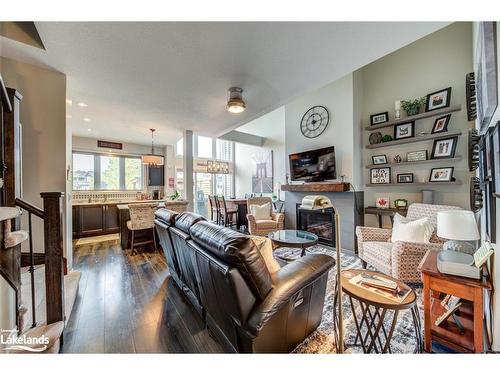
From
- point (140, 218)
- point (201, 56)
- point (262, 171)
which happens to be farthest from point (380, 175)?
point (140, 218)

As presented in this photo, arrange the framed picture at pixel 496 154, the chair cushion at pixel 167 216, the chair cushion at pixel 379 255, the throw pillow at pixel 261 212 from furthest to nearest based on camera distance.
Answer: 1. the throw pillow at pixel 261 212
2. the chair cushion at pixel 379 255
3. the chair cushion at pixel 167 216
4. the framed picture at pixel 496 154

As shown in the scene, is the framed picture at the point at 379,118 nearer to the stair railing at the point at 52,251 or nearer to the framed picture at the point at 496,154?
the framed picture at the point at 496,154

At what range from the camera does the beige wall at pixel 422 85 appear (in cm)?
287

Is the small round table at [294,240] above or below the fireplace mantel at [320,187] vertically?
below

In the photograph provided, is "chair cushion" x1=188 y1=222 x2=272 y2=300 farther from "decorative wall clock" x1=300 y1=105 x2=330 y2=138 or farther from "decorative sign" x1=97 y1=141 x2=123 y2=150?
"decorative sign" x1=97 y1=141 x2=123 y2=150

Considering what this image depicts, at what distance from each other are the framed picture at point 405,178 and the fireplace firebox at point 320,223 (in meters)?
1.23

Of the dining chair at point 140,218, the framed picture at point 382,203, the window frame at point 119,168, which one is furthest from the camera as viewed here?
the window frame at point 119,168

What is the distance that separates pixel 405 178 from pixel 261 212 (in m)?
2.81

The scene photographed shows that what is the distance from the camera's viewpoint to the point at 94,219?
4742mm

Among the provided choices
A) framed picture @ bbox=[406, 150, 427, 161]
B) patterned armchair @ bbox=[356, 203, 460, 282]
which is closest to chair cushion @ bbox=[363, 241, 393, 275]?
patterned armchair @ bbox=[356, 203, 460, 282]

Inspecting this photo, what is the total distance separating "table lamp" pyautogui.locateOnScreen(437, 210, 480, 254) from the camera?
1550mm

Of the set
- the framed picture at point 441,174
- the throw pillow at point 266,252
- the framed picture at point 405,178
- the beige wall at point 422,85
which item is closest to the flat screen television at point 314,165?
the beige wall at point 422,85

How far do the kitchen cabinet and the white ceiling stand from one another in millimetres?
2770
